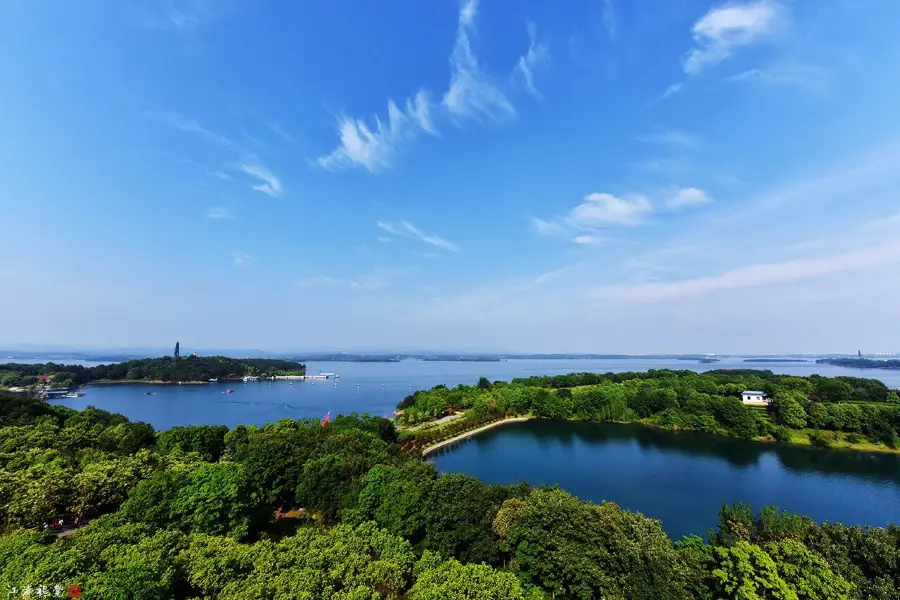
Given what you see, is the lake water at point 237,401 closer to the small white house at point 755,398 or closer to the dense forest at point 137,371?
the dense forest at point 137,371

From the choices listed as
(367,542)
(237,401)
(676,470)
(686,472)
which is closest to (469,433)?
(676,470)

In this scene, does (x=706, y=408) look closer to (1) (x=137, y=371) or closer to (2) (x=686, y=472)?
(2) (x=686, y=472)

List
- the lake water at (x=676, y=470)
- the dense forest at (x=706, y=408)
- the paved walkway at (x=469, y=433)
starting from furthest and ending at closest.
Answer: the dense forest at (x=706, y=408) → the paved walkway at (x=469, y=433) → the lake water at (x=676, y=470)

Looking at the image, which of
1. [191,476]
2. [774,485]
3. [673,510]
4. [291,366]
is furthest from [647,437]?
[291,366]

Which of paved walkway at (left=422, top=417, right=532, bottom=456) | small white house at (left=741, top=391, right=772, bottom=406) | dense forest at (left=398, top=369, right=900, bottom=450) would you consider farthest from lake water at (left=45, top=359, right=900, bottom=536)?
small white house at (left=741, top=391, right=772, bottom=406)

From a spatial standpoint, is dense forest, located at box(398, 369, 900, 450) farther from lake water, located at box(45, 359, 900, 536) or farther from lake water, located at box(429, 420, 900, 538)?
lake water, located at box(45, 359, 900, 536)

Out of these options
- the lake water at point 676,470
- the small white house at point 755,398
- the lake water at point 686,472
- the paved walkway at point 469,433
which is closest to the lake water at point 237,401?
the lake water at point 676,470
